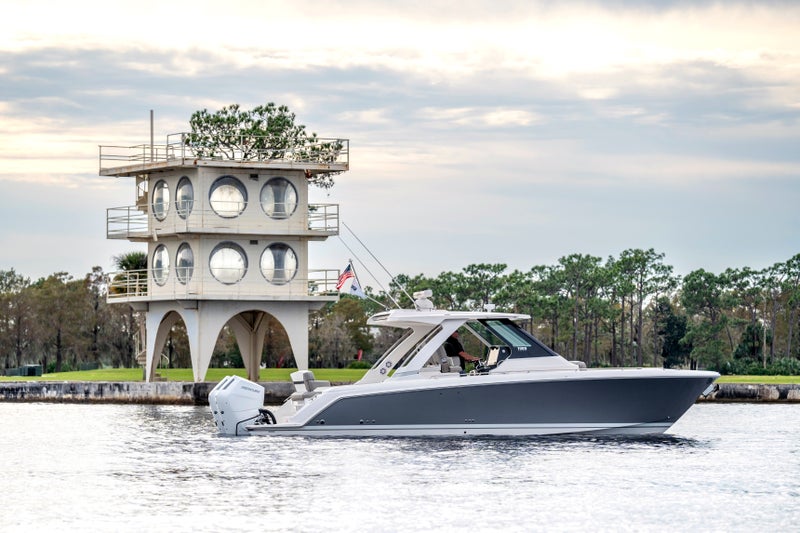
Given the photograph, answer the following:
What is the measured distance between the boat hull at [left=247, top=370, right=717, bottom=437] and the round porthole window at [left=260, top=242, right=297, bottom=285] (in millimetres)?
21278

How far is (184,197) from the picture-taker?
48750 mm

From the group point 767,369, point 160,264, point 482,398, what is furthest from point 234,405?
point 767,369

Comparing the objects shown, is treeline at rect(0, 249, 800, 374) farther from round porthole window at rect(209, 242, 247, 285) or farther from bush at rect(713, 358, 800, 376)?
round porthole window at rect(209, 242, 247, 285)

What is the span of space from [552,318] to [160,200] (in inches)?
1513

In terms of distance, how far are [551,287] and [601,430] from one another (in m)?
57.6

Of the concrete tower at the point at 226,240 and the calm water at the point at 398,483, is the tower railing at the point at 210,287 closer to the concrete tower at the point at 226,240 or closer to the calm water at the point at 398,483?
the concrete tower at the point at 226,240

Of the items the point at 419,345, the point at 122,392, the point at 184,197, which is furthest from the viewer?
the point at 184,197

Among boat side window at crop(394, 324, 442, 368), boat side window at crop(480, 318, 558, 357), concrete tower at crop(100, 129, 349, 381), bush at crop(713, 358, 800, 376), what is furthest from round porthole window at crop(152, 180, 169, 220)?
bush at crop(713, 358, 800, 376)

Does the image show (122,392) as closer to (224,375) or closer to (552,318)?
(224,375)

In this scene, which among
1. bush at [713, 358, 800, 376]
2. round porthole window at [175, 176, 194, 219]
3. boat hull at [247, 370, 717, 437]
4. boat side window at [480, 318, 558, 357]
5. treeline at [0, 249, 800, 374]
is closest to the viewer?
boat hull at [247, 370, 717, 437]

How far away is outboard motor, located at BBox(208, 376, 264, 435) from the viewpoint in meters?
28.3

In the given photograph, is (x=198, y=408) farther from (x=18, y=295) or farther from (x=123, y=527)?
(x=18, y=295)

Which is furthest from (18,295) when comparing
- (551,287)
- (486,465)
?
(486,465)

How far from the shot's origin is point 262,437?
29078mm
